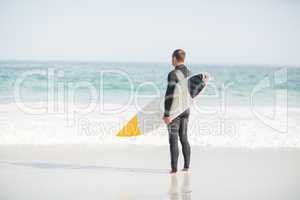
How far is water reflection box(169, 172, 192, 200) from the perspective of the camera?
13.1 feet

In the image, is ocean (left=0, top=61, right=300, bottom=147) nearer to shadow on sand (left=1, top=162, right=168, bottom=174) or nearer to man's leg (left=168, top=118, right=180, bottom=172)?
shadow on sand (left=1, top=162, right=168, bottom=174)

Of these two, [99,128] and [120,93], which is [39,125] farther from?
[120,93]

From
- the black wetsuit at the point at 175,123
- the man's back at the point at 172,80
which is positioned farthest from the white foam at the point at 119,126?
the man's back at the point at 172,80

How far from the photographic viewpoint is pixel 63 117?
848 cm

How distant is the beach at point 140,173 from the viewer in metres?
4.09

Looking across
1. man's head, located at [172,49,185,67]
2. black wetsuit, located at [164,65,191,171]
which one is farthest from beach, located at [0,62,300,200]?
man's head, located at [172,49,185,67]

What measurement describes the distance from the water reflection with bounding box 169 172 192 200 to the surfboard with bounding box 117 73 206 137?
0.63 meters

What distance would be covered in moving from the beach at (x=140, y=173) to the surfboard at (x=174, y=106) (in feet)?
1.32

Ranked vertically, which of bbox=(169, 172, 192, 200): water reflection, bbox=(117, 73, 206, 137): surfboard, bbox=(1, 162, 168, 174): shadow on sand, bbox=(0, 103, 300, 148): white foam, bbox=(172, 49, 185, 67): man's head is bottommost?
bbox=(169, 172, 192, 200): water reflection

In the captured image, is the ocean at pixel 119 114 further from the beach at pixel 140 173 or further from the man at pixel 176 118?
the man at pixel 176 118

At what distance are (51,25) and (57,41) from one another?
1174 millimetres

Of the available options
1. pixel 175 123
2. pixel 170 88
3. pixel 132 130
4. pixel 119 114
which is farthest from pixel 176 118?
pixel 119 114

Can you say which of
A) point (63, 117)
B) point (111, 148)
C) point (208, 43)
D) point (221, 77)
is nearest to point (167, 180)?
point (111, 148)

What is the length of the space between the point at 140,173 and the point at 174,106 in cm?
86
